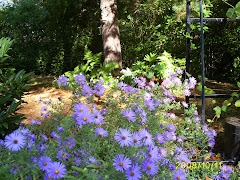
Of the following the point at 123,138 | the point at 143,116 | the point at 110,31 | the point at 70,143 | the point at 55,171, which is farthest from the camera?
the point at 110,31

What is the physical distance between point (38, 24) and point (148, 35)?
469cm

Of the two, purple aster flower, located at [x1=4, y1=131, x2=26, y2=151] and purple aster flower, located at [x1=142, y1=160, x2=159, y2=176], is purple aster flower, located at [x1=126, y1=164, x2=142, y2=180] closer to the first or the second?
purple aster flower, located at [x1=142, y1=160, x2=159, y2=176]

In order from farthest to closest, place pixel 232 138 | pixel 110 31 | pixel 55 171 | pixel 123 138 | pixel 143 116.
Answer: pixel 110 31, pixel 232 138, pixel 143 116, pixel 123 138, pixel 55 171

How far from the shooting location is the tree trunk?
5258 mm

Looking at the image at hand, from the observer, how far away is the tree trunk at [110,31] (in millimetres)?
5258

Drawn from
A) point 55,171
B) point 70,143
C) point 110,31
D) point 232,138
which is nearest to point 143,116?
point 70,143

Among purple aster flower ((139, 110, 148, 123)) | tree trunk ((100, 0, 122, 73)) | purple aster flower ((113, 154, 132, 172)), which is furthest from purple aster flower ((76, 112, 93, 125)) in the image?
tree trunk ((100, 0, 122, 73))

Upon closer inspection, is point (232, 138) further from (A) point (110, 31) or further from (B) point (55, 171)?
(A) point (110, 31)

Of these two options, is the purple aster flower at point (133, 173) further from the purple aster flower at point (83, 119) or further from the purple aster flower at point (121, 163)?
the purple aster flower at point (83, 119)

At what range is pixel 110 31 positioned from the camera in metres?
5.38

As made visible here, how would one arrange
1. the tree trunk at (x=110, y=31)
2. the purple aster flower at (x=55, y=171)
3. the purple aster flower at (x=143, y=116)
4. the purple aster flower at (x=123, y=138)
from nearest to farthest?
1. the purple aster flower at (x=55, y=171)
2. the purple aster flower at (x=123, y=138)
3. the purple aster flower at (x=143, y=116)
4. the tree trunk at (x=110, y=31)

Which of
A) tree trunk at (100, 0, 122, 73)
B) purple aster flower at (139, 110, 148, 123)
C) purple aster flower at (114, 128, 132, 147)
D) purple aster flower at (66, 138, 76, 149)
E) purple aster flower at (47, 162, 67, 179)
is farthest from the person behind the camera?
tree trunk at (100, 0, 122, 73)

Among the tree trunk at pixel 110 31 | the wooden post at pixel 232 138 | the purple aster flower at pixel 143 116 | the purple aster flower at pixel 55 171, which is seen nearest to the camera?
the purple aster flower at pixel 55 171

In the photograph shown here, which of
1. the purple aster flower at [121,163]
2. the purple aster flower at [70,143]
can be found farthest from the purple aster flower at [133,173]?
the purple aster flower at [70,143]
